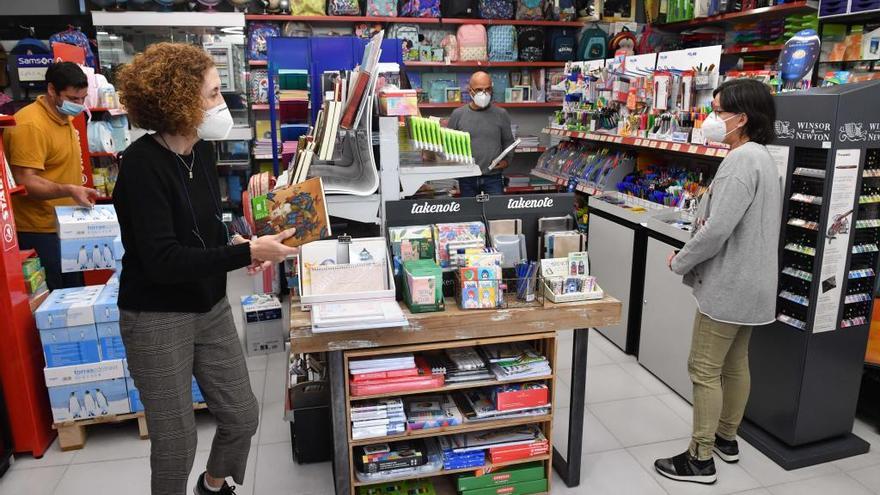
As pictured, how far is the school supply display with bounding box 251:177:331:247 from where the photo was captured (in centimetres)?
220

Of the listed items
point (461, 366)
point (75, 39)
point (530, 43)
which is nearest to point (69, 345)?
point (461, 366)

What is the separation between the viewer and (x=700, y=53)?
4098 mm

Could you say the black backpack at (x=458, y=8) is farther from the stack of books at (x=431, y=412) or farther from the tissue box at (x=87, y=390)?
the stack of books at (x=431, y=412)

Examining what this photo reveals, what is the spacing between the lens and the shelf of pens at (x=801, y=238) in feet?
9.76

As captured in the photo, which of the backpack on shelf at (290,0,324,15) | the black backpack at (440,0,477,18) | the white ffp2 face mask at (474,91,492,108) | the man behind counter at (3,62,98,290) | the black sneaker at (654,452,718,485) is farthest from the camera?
the black backpack at (440,0,477,18)

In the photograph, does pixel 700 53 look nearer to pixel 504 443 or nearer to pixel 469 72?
pixel 504 443

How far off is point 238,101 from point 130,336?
5.24 m

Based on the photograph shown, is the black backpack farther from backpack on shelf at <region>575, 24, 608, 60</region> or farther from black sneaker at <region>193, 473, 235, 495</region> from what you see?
black sneaker at <region>193, 473, 235, 495</region>

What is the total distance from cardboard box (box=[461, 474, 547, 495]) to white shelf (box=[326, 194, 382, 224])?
1306 mm

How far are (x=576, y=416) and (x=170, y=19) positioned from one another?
5.85 metres

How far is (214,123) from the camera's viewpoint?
2.11 metres

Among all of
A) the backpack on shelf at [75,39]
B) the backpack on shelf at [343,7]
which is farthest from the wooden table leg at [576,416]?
the backpack on shelf at [75,39]

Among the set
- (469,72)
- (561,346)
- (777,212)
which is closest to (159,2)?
(469,72)

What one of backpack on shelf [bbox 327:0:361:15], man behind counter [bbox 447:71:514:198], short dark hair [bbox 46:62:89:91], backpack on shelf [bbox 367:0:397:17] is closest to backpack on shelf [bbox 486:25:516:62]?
backpack on shelf [bbox 367:0:397:17]
